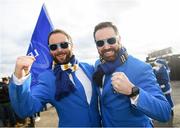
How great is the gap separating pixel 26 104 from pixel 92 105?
643 mm

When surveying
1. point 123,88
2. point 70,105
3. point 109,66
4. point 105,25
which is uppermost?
point 105,25

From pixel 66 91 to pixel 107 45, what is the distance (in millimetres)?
571

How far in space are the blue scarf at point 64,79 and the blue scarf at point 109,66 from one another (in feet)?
0.87

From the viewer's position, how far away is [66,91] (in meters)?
3.54

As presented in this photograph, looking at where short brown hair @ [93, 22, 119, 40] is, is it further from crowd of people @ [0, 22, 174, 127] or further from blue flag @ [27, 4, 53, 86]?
blue flag @ [27, 4, 53, 86]

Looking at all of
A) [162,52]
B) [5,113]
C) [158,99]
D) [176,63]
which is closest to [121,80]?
[158,99]

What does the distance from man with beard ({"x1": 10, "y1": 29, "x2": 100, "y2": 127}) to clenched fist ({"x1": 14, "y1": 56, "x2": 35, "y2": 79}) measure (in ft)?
0.35

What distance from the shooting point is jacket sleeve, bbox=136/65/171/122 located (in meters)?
2.95

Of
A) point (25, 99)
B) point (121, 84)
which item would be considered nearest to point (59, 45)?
point (25, 99)

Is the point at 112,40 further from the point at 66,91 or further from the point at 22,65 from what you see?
the point at 22,65

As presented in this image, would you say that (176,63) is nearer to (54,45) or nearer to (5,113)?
(5,113)

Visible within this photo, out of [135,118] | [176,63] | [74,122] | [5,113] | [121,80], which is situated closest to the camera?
[121,80]

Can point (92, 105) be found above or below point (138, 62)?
below

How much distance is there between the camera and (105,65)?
344cm
